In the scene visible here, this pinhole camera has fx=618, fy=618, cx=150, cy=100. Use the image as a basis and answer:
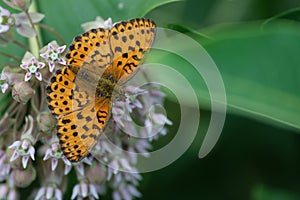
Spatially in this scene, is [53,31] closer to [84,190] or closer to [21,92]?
[21,92]

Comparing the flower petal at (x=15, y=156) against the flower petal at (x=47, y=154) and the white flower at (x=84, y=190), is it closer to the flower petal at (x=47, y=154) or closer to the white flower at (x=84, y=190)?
the flower petal at (x=47, y=154)

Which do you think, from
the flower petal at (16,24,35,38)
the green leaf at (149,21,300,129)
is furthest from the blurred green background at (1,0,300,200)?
the flower petal at (16,24,35,38)

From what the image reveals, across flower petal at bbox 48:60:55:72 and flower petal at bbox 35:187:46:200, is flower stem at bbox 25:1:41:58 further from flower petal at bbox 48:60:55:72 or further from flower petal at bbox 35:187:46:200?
flower petal at bbox 35:187:46:200

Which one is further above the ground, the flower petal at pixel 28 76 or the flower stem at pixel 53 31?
the flower stem at pixel 53 31

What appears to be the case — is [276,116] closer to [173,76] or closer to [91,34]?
[173,76]

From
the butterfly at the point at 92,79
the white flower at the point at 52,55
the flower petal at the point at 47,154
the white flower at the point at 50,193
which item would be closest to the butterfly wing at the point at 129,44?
the butterfly at the point at 92,79

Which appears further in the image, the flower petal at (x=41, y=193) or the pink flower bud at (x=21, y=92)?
the flower petal at (x=41, y=193)

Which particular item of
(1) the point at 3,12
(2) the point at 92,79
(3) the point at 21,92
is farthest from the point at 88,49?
(1) the point at 3,12
